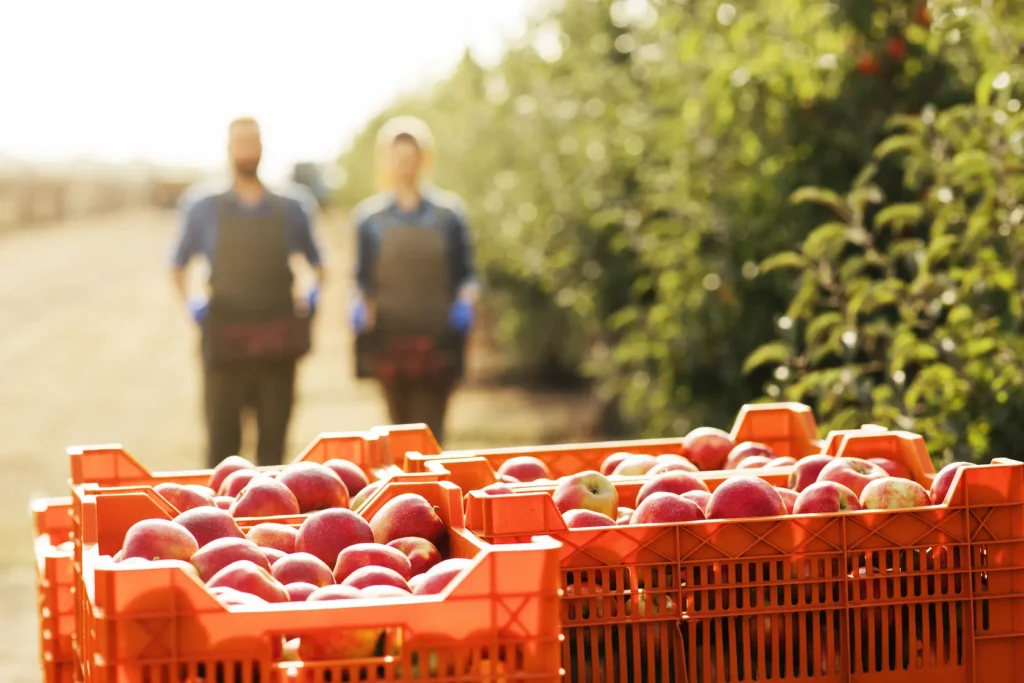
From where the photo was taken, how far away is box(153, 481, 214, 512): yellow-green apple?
10.6ft

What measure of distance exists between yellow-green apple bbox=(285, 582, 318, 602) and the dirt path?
12.3ft

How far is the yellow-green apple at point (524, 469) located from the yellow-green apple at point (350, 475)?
304 millimetres

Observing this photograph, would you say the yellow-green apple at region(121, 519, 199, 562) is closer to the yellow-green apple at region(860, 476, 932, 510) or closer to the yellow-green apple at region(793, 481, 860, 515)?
the yellow-green apple at region(793, 481, 860, 515)

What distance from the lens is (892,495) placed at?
2.94 m

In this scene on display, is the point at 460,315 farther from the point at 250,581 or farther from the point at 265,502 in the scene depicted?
the point at 250,581

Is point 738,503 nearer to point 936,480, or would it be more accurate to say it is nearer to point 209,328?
point 936,480

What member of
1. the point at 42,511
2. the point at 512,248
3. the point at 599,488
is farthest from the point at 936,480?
the point at 512,248

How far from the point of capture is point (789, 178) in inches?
269

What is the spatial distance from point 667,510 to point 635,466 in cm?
65

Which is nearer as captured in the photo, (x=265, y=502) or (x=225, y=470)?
(x=265, y=502)

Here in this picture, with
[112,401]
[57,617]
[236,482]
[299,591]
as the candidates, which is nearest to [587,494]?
[299,591]

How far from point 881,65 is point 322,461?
12.3ft

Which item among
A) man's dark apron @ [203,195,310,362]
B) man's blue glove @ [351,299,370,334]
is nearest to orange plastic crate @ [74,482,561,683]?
man's dark apron @ [203,195,310,362]

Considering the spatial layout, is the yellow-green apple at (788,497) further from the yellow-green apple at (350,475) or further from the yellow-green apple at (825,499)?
the yellow-green apple at (350,475)
